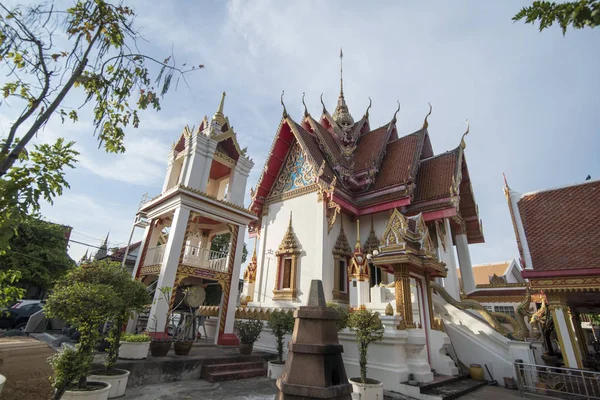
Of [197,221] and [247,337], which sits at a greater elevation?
[197,221]

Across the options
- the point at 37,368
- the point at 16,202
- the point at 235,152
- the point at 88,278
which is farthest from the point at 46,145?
the point at 235,152

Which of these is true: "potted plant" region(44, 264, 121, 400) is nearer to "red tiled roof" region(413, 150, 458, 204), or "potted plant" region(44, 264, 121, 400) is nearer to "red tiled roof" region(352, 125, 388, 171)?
"red tiled roof" region(413, 150, 458, 204)

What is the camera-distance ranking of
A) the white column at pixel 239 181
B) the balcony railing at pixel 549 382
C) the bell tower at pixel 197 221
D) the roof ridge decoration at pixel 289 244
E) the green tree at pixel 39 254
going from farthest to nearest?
1. the green tree at pixel 39 254
2. the roof ridge decoration at pixel 289 244
3. the white column at pixel 239 181
4. the bell tower at pixel 197 221
5. the balcony railing at pixel 549 382

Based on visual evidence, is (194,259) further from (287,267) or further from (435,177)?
(435,177)

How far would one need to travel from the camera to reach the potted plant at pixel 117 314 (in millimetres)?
4379

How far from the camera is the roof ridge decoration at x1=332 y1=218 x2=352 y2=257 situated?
9820 mm

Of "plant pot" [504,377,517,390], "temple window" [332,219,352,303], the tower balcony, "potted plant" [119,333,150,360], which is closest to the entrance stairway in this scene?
"potted plant" [119,333,150,360]

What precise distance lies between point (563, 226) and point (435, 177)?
3983 millimetres

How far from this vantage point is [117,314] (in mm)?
4270

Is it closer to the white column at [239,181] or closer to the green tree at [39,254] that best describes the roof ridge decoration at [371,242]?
the white column at [239,181]

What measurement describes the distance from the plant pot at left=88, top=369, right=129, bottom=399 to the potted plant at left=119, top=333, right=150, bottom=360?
3.05ft

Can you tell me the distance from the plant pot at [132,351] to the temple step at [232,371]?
3.90ft

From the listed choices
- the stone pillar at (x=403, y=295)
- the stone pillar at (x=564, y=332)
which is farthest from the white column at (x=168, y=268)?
the stone pillar at (x=564, y=332)

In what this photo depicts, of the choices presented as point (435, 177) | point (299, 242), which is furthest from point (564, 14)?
point (435, 177)
